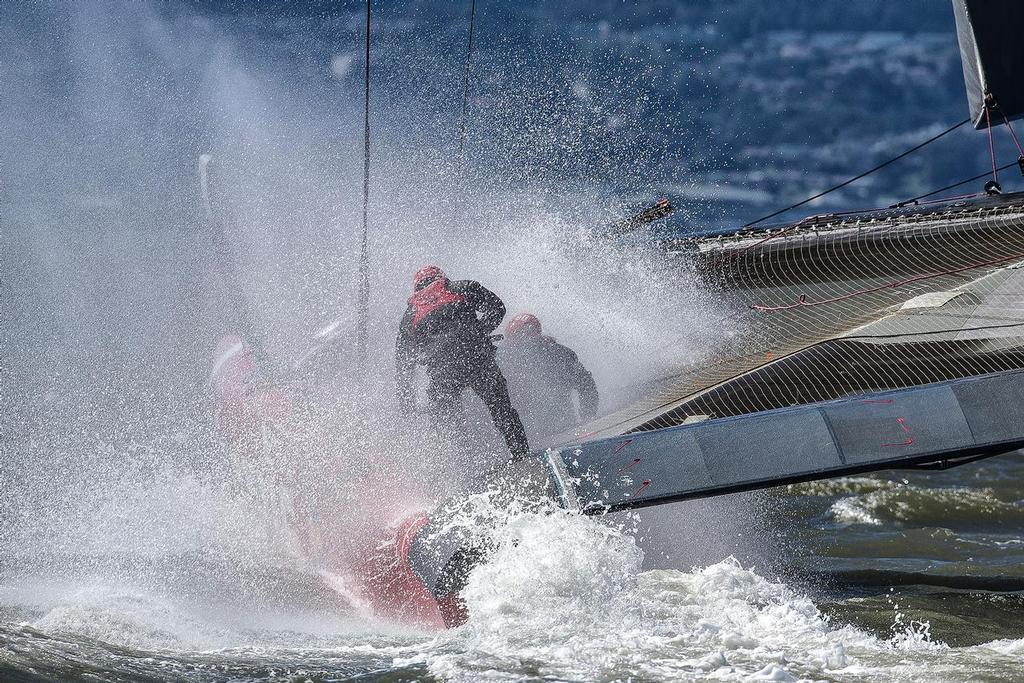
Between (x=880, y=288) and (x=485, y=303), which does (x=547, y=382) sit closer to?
(x=485, y=303)

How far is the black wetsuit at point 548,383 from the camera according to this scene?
724 centimetres

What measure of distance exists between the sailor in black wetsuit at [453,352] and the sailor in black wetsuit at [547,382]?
1005 mm

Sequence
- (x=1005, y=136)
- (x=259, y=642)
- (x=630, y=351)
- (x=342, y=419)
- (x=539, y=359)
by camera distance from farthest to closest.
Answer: (x=1005, y=136)
(x=630, y=351)
(x=539, y=359)
(x=342, y=419)
(x=259, y=642)

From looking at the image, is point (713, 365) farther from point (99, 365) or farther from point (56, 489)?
point (99, 365)

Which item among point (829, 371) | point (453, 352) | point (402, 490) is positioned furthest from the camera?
point (453, 352)

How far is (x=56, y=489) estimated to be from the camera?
22.5ft

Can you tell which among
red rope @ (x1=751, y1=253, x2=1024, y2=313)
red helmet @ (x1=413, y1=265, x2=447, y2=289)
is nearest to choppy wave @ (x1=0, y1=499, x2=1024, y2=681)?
red helmet @ (x1=413, y1=265, x2=447, y2=289)

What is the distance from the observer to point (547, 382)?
7258 mm

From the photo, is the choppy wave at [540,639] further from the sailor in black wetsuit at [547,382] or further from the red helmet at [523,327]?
the red helmet at [523,327]

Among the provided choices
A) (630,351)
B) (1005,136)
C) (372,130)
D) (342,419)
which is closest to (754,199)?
(1005,136)

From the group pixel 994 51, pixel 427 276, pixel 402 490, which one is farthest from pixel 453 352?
pixel 994 51

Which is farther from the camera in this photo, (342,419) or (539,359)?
(539,359)

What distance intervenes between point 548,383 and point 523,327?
42 cm

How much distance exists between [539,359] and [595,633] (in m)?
3.37
